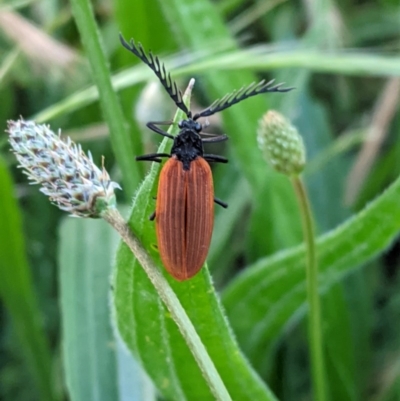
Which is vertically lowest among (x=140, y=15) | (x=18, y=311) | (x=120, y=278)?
(x=120, y=278)

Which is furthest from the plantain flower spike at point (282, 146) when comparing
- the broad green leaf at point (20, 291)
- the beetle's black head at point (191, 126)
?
the broad green leaf at point (20, 291)

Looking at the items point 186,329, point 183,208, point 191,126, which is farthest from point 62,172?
point 191,126

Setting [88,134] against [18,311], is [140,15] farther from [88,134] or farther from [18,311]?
[18,311]

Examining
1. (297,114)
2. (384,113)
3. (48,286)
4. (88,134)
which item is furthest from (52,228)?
(384,113)

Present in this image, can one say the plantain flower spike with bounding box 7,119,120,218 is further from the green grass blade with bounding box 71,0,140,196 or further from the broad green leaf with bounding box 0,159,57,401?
the broad green leaf with bounding box 0,159,57,401

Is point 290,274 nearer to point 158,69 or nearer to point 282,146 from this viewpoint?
point 282,146

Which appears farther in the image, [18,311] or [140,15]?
[140,15]

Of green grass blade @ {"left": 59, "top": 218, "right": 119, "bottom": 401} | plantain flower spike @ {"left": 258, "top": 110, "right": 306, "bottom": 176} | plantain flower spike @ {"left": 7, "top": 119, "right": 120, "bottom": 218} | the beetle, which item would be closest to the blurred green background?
green grass blade @ {"left": 59, "top": 218, "right": 119, "bottom": 401}
